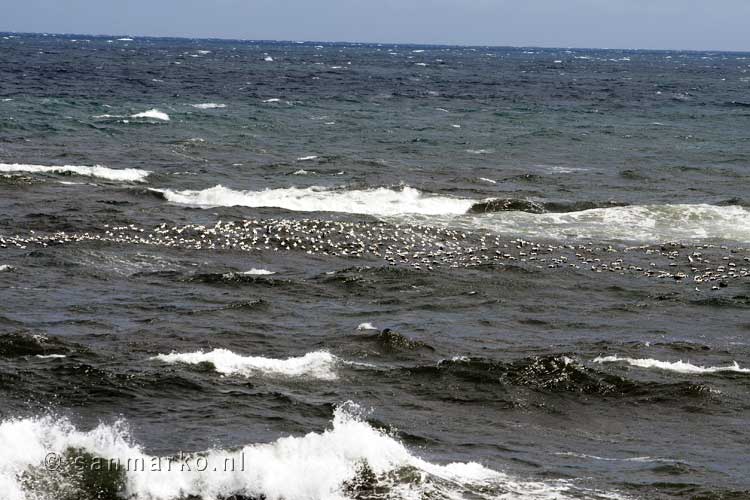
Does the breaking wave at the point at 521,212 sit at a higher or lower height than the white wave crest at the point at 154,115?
lower

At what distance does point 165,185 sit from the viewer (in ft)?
113

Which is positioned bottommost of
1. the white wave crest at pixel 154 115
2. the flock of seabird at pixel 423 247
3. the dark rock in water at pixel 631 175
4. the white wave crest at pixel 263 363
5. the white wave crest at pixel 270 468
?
the white wave crest at pixel 270 468

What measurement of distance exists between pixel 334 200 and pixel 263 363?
15.6 meters

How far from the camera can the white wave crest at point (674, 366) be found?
18.4 m

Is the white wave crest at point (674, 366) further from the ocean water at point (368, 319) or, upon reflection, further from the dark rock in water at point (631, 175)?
the dark rock in water at point (631, 175)

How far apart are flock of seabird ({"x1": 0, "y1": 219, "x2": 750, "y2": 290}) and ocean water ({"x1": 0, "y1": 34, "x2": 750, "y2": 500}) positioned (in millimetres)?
113

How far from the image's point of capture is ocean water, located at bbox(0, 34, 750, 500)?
13883 millimetres

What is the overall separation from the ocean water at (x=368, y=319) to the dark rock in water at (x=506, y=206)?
0.09 m

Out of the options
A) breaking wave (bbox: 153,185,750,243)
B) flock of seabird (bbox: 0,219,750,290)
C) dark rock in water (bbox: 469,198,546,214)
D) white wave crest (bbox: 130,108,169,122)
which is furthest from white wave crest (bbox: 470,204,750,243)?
white wave crest (bbox: 130,108,169,122)

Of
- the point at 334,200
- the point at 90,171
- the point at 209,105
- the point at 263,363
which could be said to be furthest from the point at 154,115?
the point at 263,363

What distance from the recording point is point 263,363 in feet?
58.6

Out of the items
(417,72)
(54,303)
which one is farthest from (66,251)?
(417,72)

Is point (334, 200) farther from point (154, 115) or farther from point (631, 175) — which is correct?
point (154, 115)

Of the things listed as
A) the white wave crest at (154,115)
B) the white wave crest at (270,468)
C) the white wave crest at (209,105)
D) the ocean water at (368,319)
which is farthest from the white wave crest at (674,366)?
the white wave crest at (209,105)
